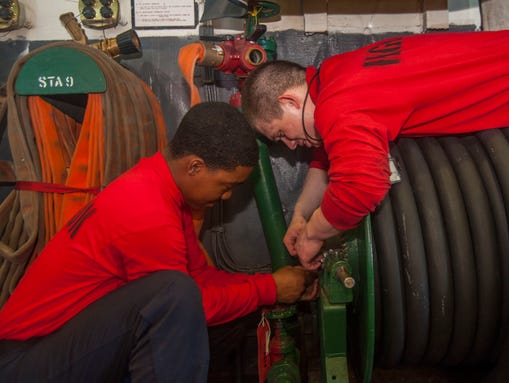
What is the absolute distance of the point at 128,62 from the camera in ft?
7.60

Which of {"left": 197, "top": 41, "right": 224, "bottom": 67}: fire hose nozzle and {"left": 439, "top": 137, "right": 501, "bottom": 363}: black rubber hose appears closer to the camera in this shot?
{"left": 439, "top": 137, "right": 501, "bottom": 363}: black rubber hose

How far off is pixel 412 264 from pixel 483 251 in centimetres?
23

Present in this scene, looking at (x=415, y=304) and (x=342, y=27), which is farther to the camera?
(x=342, y=27)

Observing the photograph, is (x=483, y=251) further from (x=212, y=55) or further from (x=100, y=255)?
(x=212, y=55)

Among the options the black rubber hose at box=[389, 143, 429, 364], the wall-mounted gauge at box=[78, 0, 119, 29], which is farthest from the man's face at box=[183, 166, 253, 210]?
the wall-mounted gauge at box=[78, 0, 119, 29]

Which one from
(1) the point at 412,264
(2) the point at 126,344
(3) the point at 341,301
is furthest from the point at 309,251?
(2) the point at 126,344

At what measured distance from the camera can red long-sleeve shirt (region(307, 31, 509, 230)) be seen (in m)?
1.31

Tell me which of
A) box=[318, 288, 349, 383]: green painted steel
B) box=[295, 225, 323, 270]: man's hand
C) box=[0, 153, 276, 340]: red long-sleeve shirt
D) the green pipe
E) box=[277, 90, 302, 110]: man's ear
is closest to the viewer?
box=[0, 153, 276, 340]: red long-sleeve shirt

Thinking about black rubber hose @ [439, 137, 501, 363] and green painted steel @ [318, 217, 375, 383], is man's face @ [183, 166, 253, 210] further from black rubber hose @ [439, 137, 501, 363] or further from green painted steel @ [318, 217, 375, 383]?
black rubber hose @ [439, 137, 501, 363]

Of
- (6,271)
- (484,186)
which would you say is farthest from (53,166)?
(484,186)

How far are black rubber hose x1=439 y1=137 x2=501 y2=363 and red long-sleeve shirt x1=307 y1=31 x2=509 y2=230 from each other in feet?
0.79

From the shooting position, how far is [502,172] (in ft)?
4.60

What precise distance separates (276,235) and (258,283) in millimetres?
410

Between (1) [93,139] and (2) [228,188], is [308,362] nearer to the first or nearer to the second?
(2) [228,188]
